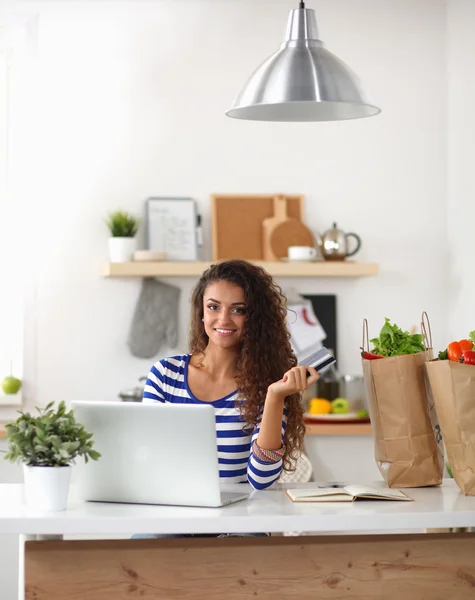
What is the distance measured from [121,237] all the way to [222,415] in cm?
199

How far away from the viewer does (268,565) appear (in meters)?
2.02

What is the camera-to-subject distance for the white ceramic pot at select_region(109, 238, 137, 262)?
430 centimetres

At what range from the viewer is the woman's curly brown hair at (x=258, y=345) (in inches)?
97.7

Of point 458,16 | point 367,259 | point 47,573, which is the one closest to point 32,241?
point 367,259

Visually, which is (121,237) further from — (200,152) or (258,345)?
(258,345)

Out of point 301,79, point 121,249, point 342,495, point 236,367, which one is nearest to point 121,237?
point 121,249

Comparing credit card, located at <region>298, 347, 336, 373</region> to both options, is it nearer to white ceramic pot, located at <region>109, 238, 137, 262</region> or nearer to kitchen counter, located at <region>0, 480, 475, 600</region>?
kitchen counter, located at <region>0, 480, 475, 600</region>

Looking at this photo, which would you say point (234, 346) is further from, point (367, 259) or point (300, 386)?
point (367, 259)

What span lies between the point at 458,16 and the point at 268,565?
328 centimetres

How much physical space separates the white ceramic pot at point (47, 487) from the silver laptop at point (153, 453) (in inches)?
4.0

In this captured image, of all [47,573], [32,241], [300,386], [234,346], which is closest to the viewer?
[47,573]

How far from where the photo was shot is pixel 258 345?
2.55 meters

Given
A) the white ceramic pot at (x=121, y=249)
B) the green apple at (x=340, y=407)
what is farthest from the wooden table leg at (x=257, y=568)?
the white ceramic pot at (x=121, y=249)

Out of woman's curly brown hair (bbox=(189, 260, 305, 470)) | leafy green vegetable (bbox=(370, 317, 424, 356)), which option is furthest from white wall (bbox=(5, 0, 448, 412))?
leafy green vegetable (bbox=(370, 317, 424, 356))
